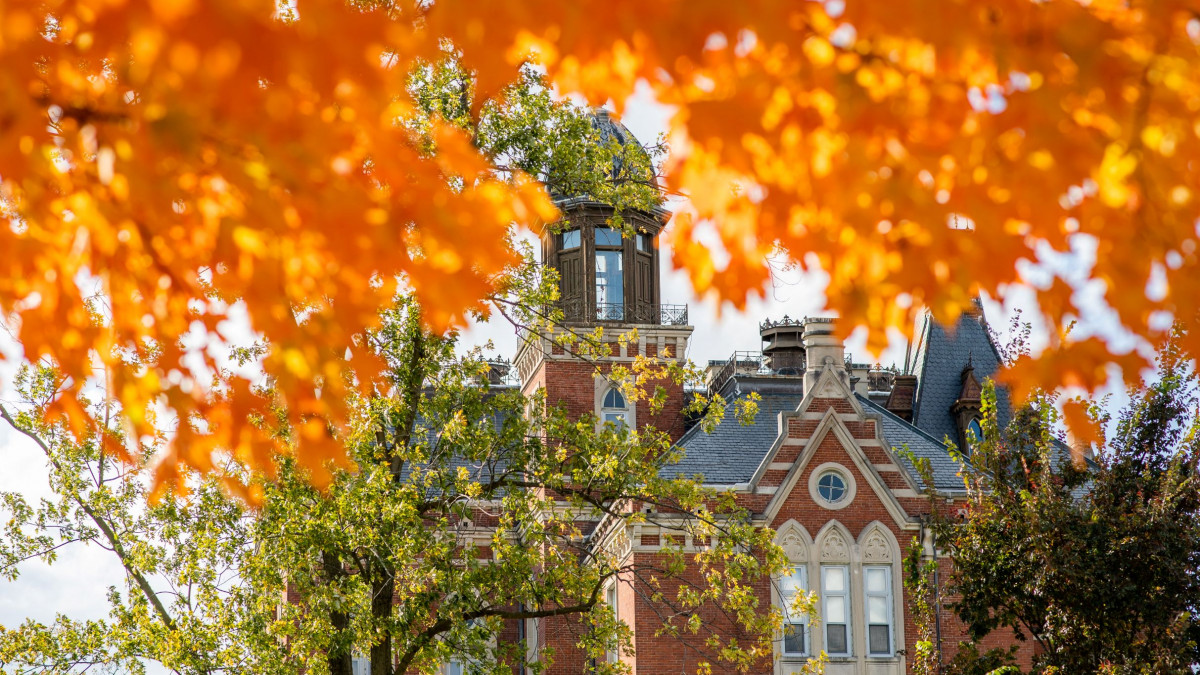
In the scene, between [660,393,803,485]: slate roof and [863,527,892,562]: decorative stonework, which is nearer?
[863,527,892,562]: decorative stonework

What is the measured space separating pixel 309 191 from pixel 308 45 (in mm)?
651

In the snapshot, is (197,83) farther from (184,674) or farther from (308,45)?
(184,674)

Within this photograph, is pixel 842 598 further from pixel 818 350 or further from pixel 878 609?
pixel 818 350

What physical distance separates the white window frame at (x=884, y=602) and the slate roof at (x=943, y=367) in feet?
37.9

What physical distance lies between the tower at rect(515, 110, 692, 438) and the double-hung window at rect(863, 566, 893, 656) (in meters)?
7.98

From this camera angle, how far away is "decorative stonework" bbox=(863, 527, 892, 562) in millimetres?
26156

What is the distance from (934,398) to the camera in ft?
124

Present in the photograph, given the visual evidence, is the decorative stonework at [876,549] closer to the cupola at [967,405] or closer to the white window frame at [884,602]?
the white window frame at [884,602]

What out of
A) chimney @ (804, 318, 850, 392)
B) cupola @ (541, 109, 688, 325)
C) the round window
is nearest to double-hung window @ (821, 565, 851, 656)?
the round window

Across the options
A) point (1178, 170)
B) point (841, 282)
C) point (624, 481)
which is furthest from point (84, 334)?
point (624, 481)

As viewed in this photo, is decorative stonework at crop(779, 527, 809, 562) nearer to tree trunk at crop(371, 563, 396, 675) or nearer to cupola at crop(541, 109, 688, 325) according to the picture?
cupola at crop(541, 109, 688, 325)

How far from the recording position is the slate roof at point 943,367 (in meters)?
37.4

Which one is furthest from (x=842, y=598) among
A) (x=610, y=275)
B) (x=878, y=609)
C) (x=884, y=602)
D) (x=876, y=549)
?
(x=610, y=275)

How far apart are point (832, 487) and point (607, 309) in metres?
9.64
